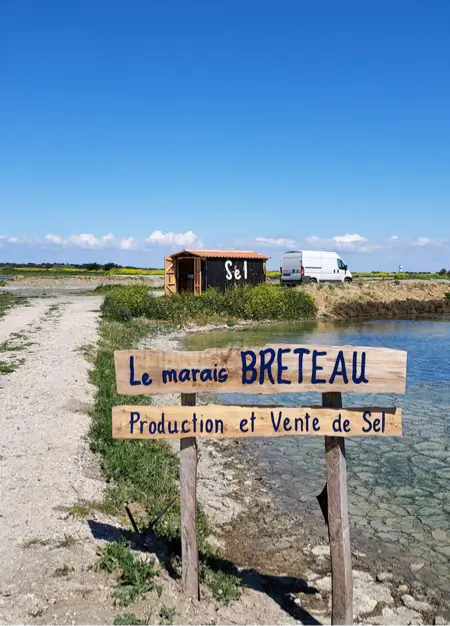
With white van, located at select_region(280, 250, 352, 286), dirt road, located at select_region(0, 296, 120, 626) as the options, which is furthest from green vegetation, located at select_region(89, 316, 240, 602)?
white van, located at select_region(280, 250, 352, 286)

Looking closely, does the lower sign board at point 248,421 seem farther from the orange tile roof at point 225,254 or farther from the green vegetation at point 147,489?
the orange tile roof at point 225,254

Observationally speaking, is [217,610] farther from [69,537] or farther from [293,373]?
[293,373]

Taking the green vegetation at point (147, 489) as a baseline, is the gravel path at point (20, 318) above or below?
above

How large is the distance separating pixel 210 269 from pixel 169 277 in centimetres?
405

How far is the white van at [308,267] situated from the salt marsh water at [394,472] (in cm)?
3055

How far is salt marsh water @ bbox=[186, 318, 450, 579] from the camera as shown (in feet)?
26.9

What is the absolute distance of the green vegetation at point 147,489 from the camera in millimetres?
6153

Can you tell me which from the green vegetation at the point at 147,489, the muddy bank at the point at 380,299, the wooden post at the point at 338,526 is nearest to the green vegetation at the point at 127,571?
the green vegetation at the point at 147,489

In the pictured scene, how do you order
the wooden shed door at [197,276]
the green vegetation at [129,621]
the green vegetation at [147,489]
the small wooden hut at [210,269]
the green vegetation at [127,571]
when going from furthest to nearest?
1. the small wooden hut at [210,269]
2. the wooden shed door at [197,276]
3. the green vegetation at [147,489]
4. the green vegetation at [127,571]
5. the green vegetation at [129,621]

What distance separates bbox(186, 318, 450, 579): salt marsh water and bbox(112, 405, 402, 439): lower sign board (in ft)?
10.0

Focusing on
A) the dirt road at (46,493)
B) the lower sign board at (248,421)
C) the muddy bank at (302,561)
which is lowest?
the muddy bank at (302,561)

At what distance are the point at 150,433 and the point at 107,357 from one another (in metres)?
14.9

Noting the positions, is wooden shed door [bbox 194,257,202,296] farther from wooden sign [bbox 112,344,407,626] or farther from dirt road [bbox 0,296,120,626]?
wooden sign [bbox 112,344,407,626]

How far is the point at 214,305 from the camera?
125 ft
